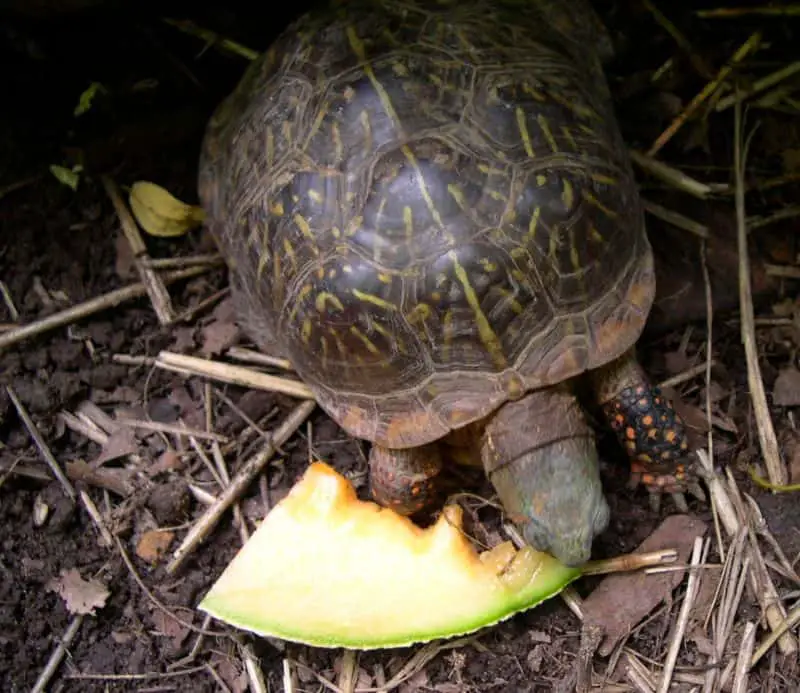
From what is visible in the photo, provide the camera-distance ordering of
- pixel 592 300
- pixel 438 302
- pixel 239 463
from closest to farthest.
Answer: pixel 438 302 < pixel 592 300 < pixel 239 463

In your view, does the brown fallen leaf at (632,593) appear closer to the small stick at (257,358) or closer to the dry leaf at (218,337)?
the small stick at (257,358)

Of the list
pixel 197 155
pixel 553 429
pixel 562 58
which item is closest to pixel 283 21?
pixel 197 155

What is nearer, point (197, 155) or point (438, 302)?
point (438, 302)

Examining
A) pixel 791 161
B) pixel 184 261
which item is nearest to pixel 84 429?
pixel 184 261

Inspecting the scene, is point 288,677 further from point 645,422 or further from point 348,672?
point 645,422

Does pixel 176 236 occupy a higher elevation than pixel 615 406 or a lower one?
higher

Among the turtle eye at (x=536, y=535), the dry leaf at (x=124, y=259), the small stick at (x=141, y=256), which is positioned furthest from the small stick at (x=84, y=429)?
the turtle eye at (x=536, y=535)

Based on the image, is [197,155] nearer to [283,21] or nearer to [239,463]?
[283,21]
